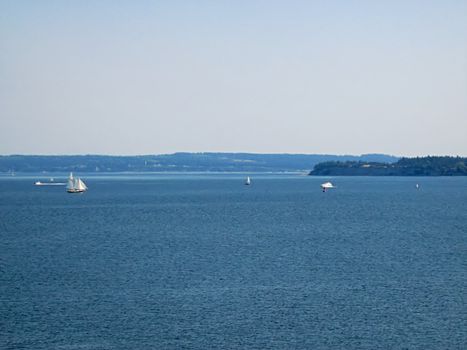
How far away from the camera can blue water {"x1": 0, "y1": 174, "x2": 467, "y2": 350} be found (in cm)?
3778

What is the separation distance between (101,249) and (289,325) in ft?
116

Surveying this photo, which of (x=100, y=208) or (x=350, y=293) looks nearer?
(x=350, y=293)

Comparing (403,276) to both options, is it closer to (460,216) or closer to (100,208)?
(460,216)

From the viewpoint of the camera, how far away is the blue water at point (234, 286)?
37781mm

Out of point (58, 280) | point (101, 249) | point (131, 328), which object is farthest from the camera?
point (101, 249)

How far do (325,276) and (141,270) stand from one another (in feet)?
45.2

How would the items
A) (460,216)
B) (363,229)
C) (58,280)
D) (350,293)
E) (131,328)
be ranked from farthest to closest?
(460,216), (363,229), (58,280), (350,293), (131,328)

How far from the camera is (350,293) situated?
1886 inches

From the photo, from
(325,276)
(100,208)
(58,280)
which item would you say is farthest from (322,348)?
(100,208)

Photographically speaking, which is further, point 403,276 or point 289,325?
point 403,276

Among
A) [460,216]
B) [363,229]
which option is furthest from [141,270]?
[460,216]

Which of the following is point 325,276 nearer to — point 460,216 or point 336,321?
point 336,321

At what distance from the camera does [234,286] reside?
50094mm

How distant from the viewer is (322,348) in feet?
117
